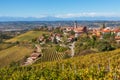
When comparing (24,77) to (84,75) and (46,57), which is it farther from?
(46,57)

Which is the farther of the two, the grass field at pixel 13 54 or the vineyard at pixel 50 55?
the grass field at pixel 13 54

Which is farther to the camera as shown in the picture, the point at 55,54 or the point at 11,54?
the point at 11,54

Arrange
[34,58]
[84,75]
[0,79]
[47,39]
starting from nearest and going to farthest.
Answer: [84,75] < [0,79] < [34,58] < [47,39]

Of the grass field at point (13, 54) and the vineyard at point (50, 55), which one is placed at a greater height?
the vineyard at point (50, 55)

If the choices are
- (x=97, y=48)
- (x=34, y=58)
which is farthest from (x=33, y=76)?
(x=97, y=48)

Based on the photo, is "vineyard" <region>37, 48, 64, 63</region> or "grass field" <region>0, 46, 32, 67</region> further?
"grass field" <region>0, 46, 32, 67</region>

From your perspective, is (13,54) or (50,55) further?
(13,54)

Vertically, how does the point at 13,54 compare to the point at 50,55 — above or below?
below

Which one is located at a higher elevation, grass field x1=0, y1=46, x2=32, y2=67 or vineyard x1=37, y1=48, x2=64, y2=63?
vineyard x1=37, y1=48, x2=64, y2=63
